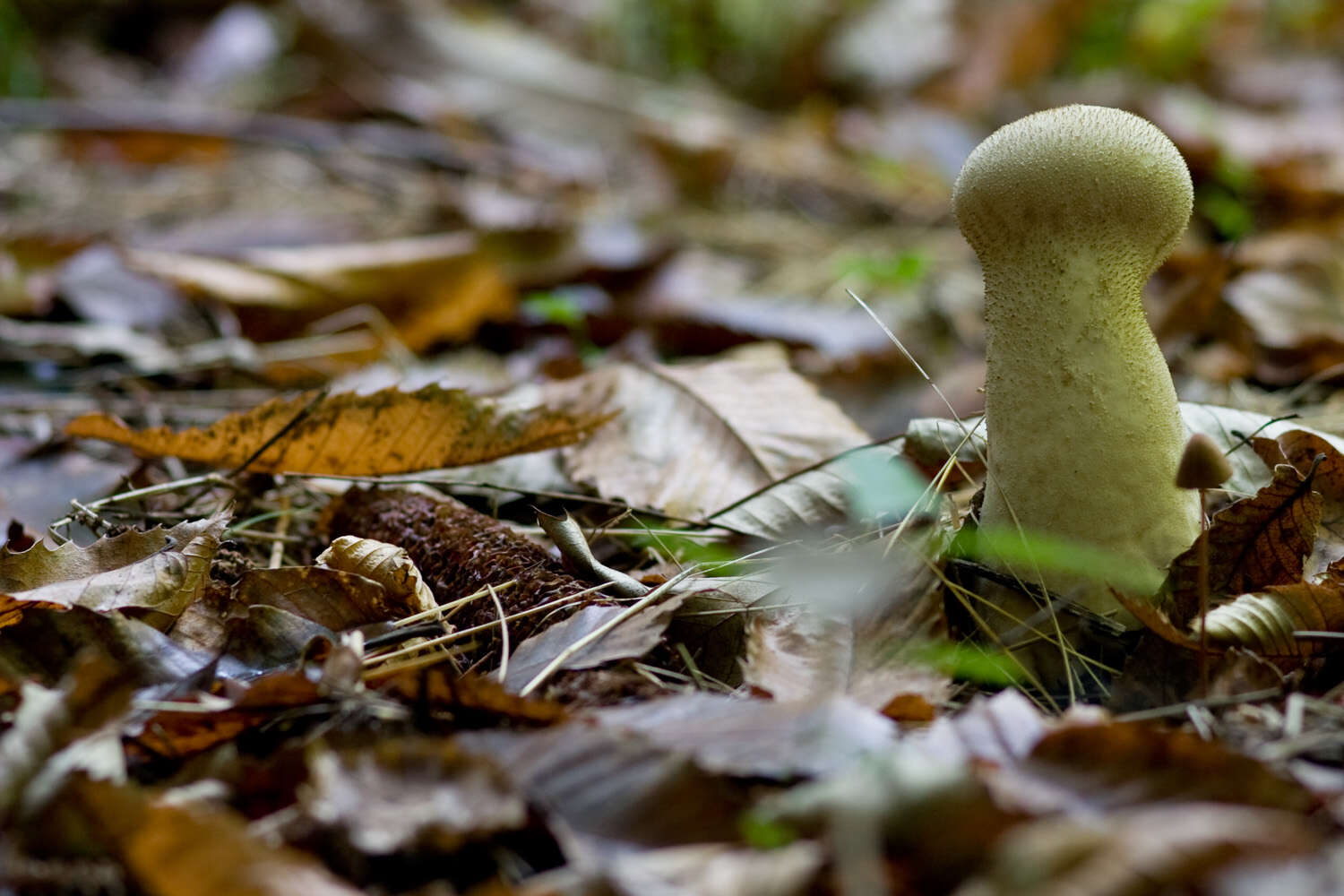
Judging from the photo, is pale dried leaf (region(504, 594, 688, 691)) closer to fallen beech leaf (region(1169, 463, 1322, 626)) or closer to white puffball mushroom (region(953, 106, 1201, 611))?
white puffball mushroom (region(953, 106, 1201, 611))

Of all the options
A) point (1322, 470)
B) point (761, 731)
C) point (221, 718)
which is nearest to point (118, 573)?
point (221, 718)

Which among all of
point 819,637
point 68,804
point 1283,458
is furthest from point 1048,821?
point 1283,458

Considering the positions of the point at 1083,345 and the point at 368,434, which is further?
the point at 368,434

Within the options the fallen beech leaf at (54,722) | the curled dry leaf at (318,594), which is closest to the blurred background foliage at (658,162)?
the curled dry leaf at (318,594)

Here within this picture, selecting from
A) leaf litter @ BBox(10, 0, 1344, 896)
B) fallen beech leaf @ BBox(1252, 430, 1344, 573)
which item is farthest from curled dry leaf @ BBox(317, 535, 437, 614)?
fallen beech leaf @ BBox(1252, 430, 1344, 573)

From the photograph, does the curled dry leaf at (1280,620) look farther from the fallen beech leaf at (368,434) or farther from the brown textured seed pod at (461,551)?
the fallen beech leaf at (368,434)

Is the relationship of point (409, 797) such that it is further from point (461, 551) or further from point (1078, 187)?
point (1078, 187)

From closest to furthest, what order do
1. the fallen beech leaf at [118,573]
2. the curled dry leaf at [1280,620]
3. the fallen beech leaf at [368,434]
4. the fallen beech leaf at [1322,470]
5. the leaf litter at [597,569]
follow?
1. the leaf litter at [597,569]
2. the curled dry leaf at [1280,620]
3. the fallen beech leaf at [118,573]
4. the fallen beech leaf at [1322,470]
5. the fallen beech leaf at [368,434]
